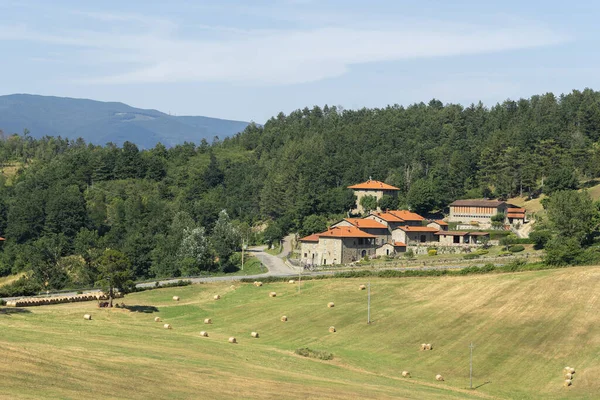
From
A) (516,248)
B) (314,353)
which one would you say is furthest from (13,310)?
(516,248)

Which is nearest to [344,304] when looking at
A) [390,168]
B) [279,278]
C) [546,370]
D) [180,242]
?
[279,278]

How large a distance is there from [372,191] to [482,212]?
2510 centimetres

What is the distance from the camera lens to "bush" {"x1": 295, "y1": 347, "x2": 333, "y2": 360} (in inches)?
2640

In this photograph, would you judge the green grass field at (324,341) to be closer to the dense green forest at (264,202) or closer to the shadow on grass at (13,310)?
the shadow on grass at (13,310)

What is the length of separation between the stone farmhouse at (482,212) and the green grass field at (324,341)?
55.2m

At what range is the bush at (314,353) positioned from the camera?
6706 cm

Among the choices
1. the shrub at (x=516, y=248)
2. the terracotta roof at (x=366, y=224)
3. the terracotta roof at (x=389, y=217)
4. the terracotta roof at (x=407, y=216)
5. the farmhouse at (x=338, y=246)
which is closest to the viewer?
the shrub at (x=516, y=248)

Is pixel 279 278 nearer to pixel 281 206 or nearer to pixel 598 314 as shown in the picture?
pixel 598 314

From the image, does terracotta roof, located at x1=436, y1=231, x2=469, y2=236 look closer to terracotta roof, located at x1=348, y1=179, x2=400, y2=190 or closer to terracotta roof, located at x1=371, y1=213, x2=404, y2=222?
terracotta roof, located at x1=371, y1=213, x2=404, y2=222

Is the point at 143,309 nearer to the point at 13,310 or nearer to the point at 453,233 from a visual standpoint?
the point at 13,310

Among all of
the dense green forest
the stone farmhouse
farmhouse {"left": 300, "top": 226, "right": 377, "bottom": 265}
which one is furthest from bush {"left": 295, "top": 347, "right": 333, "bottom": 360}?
the stone farmhouse

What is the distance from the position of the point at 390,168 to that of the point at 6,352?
147 meters

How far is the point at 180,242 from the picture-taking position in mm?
148625

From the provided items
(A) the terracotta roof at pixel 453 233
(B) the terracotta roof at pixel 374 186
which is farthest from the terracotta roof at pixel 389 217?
(B) the terracotta roof at pixel 374 186
